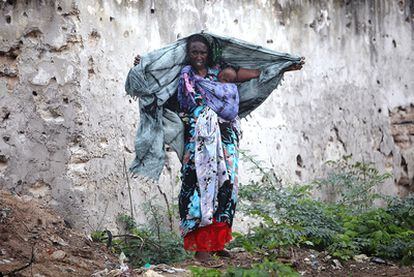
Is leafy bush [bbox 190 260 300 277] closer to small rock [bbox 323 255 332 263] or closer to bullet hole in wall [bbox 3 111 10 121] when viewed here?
small rock [bbox 323 255 332 263]

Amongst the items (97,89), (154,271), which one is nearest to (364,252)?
(154,271)

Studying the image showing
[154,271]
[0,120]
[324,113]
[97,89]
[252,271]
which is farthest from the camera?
[324,113]

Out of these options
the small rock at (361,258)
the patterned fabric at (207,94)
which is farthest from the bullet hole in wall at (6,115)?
the small rock at (361,258)

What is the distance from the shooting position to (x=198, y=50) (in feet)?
16.9

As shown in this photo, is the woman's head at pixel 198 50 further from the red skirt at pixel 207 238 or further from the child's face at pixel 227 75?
the red skirt at pixel 207 238

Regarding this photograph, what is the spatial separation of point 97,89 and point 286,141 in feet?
8.12

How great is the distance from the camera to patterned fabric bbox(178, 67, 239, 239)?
498 cm

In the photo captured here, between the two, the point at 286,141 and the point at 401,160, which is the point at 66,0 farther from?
the point at 401,160

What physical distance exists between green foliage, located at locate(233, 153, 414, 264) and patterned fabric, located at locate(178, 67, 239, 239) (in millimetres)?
465

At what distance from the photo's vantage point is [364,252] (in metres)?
5.98

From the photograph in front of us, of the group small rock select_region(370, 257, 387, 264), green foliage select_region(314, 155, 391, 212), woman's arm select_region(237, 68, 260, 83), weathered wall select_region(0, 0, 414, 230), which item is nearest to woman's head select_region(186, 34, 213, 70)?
woman's arm select_region(237, 68, 260, 83)

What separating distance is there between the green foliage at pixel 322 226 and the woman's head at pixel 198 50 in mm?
1148

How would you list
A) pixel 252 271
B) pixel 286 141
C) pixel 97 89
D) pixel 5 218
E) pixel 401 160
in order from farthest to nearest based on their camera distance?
pixel 401 160 → pixel 286 141 → pixel 97 89 → pixel 5 218 → pixel 252 271

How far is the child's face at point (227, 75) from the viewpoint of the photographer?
5297mm
